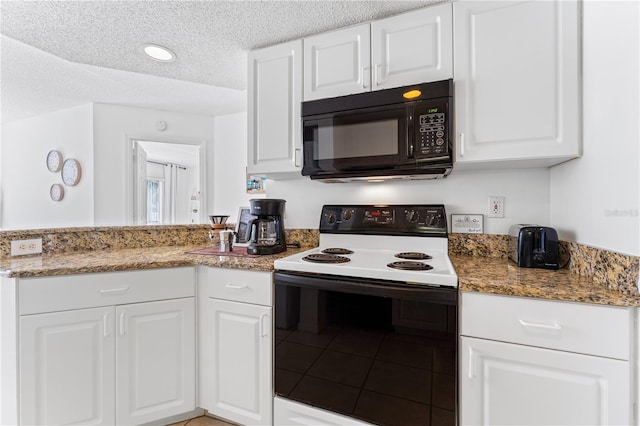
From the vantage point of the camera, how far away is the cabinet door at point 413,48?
1.39 metres

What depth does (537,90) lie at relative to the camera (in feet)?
4.10

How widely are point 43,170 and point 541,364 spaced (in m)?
5.31

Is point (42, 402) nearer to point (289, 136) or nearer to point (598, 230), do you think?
point (289, 136)

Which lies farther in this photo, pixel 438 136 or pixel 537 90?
pixel 438 136

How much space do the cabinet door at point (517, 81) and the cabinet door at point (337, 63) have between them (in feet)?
1.46

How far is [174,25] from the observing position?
156cm

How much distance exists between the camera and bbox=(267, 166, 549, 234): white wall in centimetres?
156

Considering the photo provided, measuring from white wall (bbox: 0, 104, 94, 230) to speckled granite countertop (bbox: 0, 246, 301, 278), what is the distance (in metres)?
2.04

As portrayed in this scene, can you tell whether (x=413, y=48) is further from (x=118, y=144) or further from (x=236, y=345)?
(x=118, y=144)

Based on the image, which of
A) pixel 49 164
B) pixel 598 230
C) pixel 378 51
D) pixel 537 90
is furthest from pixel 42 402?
pixel 49 164

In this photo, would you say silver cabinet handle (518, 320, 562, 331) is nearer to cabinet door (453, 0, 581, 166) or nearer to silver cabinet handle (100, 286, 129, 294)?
cabinet door (453, 0, 581, 166)

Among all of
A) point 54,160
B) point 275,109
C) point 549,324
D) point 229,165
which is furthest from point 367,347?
point 54,160

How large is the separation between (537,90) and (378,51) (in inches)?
29.4

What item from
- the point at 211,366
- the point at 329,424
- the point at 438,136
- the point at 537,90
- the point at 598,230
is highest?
the point at 537,90
